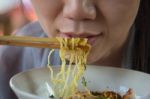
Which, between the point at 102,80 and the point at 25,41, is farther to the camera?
the point at 102,80

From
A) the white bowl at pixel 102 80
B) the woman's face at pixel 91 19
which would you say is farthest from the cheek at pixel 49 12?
the white bowl at pixel 102 80

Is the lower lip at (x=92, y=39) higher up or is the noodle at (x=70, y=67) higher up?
the lower lip at (x=92, y=39)

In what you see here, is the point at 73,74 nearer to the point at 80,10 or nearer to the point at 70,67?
the point at 70,67

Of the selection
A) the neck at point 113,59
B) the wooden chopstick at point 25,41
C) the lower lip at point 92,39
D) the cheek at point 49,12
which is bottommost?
the neck at point 113,59

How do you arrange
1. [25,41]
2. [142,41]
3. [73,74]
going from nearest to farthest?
[25,41], [73,74], [142,41]

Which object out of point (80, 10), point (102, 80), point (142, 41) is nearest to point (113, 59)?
point (142, 41)

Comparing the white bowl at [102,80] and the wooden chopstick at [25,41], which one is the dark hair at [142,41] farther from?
the wooden chopstick at [25,41]
